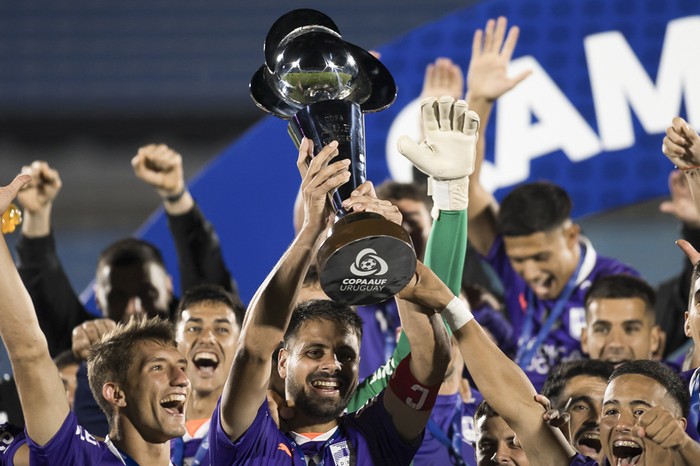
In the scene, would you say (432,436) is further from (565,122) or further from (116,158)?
(116,158)

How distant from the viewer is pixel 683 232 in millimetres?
4445

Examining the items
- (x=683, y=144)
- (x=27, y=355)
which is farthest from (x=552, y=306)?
(x=27, y=355)

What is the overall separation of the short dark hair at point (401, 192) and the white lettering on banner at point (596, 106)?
0.44 meters

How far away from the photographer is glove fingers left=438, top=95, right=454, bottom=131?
2.84m

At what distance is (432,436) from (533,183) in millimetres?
1436

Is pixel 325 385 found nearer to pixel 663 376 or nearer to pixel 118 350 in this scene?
pixel 118 350

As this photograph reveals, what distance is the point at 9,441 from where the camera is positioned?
122 inches

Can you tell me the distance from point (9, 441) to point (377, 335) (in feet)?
5.17

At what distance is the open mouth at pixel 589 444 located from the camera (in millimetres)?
3344

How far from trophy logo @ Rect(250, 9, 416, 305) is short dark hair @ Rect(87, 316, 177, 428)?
0.70 metres

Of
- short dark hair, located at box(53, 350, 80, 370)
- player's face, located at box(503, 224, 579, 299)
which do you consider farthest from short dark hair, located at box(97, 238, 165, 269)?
player's face, located at box(503, 224, 579, 299)

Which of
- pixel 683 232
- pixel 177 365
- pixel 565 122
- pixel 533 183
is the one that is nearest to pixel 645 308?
pixel 683 232

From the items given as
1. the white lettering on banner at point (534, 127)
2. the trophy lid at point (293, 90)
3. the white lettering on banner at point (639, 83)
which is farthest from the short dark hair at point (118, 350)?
the white lettering on banner at point (639, 83)

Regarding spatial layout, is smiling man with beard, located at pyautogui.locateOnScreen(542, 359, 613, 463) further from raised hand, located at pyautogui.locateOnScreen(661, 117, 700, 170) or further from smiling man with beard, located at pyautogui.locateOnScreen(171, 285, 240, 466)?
smiling man with beard, located at pyautogui.locateOnScreen(171, 285, 240, 466)
